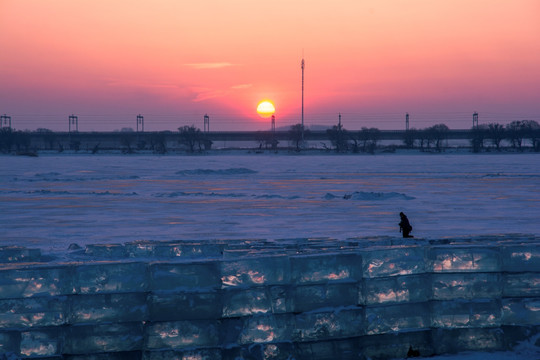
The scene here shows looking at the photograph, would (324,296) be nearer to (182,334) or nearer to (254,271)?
(254,271)

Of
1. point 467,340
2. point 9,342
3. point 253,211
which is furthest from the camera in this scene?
point 253,211

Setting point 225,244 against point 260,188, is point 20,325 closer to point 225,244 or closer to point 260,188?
point 225,244

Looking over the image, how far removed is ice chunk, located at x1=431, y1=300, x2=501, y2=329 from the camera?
620cm

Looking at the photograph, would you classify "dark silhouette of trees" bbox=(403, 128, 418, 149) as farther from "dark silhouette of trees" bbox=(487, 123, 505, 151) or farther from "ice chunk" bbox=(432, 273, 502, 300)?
"ice chunk" bbox=(432, 273, 502, 300)

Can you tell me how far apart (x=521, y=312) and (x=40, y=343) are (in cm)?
496

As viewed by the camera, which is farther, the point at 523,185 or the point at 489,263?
the point at 523,185

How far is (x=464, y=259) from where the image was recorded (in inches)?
247

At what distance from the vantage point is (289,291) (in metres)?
5.81

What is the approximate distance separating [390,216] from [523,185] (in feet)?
49.6

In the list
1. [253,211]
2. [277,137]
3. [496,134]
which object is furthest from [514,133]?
[253,211]

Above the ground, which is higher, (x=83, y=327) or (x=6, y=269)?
(x=6, y=269)

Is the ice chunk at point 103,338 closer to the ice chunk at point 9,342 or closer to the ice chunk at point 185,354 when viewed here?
the ice chunk at point 185,354

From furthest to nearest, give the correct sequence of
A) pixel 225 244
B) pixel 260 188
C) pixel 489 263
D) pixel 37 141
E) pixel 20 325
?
pixel 37 141
pixel 260 188
pixel 225 244
pixel 489 263
pixel 20 325

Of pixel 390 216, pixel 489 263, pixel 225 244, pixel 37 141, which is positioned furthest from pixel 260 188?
pixel 37 141
